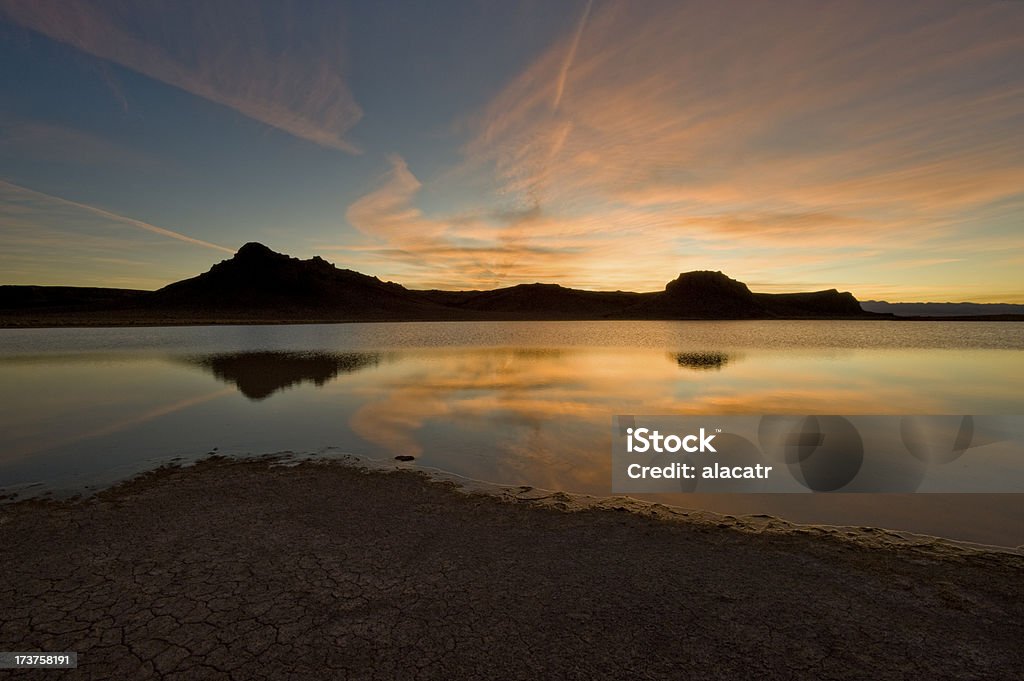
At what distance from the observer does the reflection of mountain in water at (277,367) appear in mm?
21848

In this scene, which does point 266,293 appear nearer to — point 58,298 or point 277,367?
point 58,298

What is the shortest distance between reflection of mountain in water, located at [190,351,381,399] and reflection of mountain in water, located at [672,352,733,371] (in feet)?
64.9

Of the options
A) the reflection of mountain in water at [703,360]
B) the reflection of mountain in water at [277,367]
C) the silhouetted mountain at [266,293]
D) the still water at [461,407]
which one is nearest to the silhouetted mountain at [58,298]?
the silhouetted mountain at [266,293]

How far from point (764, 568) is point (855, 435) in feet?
31.6

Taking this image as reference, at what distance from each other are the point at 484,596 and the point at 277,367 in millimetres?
26122

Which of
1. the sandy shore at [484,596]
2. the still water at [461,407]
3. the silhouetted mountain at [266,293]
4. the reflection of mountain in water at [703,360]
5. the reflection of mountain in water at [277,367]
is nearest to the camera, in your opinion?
the sandy shore at [484,596]

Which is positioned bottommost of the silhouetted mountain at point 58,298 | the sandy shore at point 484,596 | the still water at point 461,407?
Result: the still water at point 461,407

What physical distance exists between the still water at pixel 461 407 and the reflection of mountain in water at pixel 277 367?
0.17 meters

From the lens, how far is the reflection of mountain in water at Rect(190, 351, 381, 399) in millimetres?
21848

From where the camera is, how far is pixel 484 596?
17.7ft

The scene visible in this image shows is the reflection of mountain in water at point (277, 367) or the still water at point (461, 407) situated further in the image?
the reflection of mountain in water at point (277, 367)

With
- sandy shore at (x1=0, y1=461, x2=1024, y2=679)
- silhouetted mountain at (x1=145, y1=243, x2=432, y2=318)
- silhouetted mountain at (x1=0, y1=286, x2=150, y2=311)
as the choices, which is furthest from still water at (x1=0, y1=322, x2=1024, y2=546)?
silhouetted mountain at (x1=0, y1=286, x2=150, y2=311)

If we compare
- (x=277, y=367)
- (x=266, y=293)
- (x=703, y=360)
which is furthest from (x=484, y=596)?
(x=266, y=293)

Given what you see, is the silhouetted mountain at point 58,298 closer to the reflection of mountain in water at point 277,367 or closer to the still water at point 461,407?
the reflection of mountain in water at point 277,367
